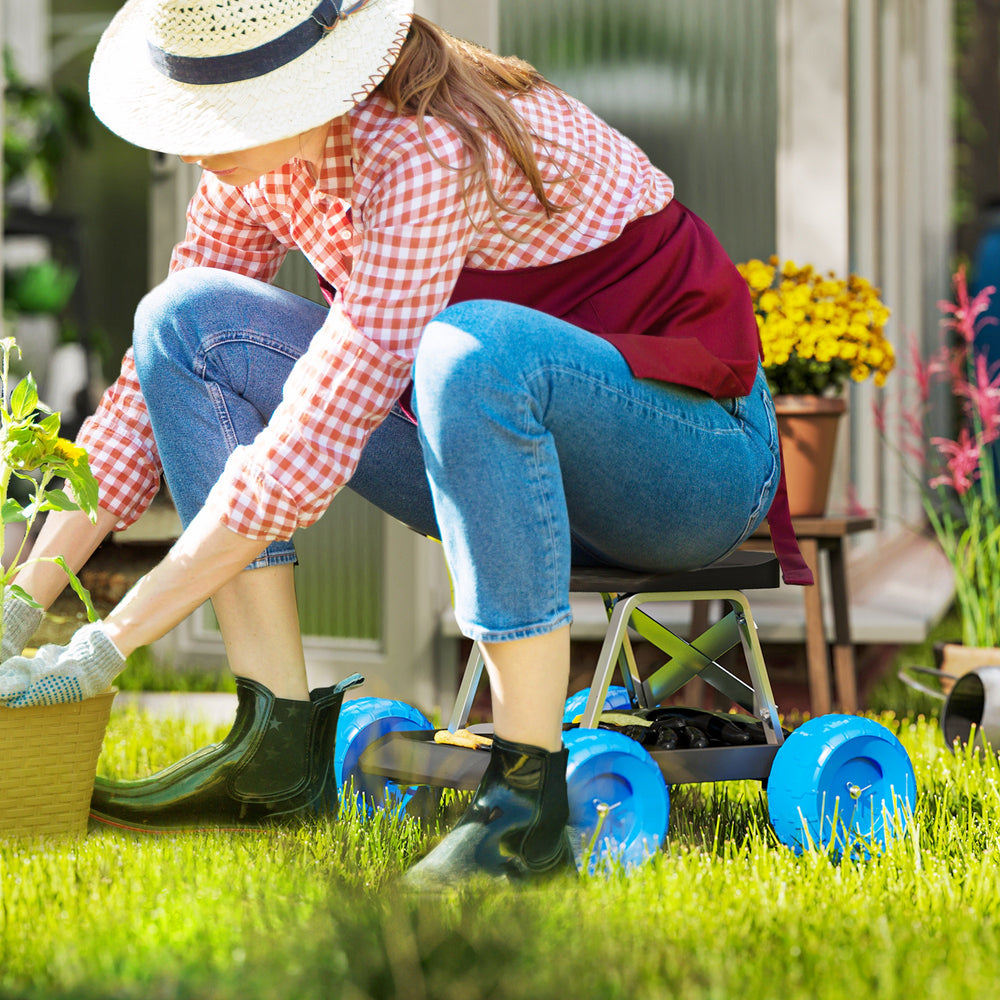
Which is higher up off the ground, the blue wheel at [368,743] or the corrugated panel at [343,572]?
the blue wheel at [368,743]

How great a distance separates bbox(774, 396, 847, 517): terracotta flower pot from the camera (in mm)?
2480

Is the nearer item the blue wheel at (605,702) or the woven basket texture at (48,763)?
the woven basket texture at (48,763)

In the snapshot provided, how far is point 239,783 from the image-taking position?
136 centimetres

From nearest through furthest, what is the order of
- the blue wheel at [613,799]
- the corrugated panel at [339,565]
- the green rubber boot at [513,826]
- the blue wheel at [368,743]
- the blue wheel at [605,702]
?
the green rubber boot at [513,826], the blue wheel at [613,799], the blue wheel at [368,743], the blue wheel at [605,702], the corrugated panel at [339,565]

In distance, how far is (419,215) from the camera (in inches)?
46.8

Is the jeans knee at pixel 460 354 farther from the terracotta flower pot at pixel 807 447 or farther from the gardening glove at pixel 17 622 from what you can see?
the terracotta flower pot at pixel 807 447

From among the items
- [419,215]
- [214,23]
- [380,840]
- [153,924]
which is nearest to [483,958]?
[153,924]

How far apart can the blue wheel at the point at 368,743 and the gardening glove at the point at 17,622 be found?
0.37 meters

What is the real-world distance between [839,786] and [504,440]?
57cm

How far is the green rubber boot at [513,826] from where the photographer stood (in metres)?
1.13

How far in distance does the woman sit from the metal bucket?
2.28 ft

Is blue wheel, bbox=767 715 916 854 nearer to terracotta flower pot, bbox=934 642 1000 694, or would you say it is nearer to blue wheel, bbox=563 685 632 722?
blue wheel, bbox=563 685 632 722

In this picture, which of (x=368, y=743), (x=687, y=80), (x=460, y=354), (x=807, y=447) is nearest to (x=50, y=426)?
(x=460, y=354)

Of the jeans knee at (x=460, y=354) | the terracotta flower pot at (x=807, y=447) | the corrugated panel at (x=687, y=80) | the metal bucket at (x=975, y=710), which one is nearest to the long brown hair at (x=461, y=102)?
the jeans knee at (x=460, y=354)
